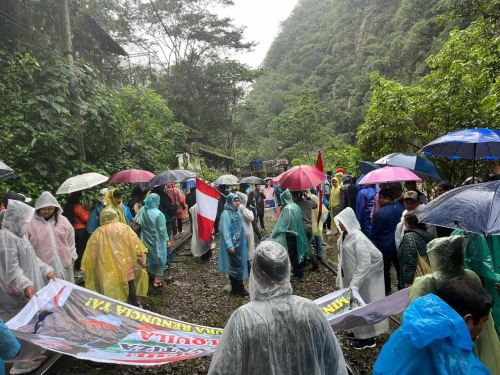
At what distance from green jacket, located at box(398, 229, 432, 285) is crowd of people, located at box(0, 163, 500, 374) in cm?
1

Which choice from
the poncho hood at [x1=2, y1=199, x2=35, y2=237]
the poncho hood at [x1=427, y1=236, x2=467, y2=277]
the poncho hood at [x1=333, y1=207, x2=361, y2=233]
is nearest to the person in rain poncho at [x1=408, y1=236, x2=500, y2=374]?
the poncho hood at [x1=427, y1=236, x2=467, y2=277]

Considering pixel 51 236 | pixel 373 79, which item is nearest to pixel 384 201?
pixel 51 236

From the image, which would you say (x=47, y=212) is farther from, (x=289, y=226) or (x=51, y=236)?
(x=289, y=226)

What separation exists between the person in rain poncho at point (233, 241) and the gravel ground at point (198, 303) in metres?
0.51

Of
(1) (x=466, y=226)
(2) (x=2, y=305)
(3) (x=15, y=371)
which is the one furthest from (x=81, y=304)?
(1) (x=466, y=226)

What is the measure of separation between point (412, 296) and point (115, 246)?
3662 millimetres

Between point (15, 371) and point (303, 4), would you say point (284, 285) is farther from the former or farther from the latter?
point (303, 4)

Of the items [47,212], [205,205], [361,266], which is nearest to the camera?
[361,266]

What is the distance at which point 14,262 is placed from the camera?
11.1ft

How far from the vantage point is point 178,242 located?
10375 millimetres

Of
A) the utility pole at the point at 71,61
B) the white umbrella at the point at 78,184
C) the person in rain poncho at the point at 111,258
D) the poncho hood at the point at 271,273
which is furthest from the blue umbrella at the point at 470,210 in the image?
the utility pole at the point at 71,61

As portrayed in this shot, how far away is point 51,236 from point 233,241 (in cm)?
270

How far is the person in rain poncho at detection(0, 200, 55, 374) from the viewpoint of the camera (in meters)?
3.37

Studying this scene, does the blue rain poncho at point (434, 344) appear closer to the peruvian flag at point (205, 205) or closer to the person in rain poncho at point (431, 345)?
the person in rain poncho at point (431, 345)
